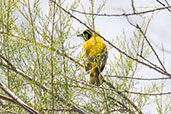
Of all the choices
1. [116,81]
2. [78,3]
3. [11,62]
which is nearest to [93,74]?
[116,81]

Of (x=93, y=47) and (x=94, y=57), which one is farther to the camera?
(x=93, y=47)

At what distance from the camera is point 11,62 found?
2236mm

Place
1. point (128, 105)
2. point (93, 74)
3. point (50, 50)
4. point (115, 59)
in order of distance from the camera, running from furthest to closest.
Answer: point (93, 74) → point (128, 105) → point (115, 59) → point (50, 50)

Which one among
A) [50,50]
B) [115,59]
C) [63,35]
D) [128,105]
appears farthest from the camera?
[128,105]

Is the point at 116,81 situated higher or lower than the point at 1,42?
lower

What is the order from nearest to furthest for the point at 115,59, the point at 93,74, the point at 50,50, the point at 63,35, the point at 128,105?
the point at 50,50
the point at 63,35
the point at 115,59
the point at 128,105
the point at 93,74

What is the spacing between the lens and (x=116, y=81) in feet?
7.25

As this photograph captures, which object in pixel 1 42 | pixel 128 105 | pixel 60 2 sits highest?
pixel 60 2

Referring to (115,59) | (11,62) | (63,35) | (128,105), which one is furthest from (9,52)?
(128,105)

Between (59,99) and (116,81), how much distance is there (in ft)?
1.93

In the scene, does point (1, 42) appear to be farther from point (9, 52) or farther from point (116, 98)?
point (116, 98)

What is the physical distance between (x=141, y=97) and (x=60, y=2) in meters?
1.03

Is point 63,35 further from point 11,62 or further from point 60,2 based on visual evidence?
point 11,62

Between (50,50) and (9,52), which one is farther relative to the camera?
(9,52)
